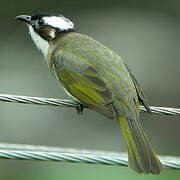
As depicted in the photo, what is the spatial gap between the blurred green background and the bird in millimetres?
3936

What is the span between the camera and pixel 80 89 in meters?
5.25

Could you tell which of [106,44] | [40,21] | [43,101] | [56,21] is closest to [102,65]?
[43,101]

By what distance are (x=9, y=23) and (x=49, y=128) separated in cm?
360

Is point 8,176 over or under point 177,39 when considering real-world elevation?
under

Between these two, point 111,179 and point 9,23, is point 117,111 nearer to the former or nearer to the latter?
point 111,179

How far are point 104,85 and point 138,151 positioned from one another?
35.4 inches

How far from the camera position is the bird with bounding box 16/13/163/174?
4.63 m

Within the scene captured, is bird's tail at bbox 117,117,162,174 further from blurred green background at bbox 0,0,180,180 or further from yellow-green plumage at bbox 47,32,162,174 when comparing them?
blurred green background at bbox 0,0,180,180

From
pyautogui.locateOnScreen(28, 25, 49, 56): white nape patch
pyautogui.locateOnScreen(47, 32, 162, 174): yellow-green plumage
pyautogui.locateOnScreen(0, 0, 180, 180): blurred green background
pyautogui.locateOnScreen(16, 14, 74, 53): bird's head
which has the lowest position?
pyautogui.locateOnScreen(0, 0, 180, 180): blurred green background

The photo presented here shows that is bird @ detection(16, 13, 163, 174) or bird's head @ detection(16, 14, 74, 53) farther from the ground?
bird's head @ detection(16, 14, 74, 53)

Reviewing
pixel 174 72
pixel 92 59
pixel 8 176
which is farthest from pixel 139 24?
pixel 92 59

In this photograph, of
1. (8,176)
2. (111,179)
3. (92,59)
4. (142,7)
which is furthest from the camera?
(142,7)

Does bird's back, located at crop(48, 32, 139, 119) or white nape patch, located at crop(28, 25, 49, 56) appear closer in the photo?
bird's back, located at crop(48, 32, 139, 119)

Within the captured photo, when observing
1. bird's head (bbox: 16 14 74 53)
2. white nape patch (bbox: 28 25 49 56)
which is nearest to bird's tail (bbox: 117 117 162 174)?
white nape patch (bbox: 28 25 49 56)
